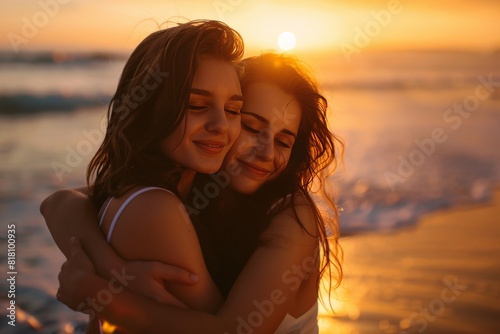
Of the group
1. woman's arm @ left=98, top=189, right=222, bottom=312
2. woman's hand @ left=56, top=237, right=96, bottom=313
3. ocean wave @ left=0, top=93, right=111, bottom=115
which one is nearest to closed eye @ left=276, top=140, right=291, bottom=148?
woman's arm @ left=98, top=189, right=222, bottom=312

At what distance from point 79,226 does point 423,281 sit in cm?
390

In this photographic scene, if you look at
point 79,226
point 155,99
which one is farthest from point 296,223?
point 79,226

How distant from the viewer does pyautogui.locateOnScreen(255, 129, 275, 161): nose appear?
3.61m

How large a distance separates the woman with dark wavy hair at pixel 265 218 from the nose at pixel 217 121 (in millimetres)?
450

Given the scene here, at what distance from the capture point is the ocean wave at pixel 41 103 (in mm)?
15789

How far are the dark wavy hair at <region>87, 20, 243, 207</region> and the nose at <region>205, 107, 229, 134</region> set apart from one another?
0.50ft

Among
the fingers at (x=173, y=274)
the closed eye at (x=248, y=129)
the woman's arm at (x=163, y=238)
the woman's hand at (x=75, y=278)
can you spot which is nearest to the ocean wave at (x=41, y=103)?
the closed eye at (x=248, y=129)

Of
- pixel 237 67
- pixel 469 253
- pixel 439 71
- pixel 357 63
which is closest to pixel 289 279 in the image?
pixel 237 67

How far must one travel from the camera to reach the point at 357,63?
32.0m

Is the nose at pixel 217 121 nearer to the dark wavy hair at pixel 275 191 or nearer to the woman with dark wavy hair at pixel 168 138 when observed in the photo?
the woman with dark wavy hair at pixel 168 138

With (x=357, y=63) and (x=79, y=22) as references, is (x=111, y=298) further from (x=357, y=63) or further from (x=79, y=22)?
(x=357, y=63)

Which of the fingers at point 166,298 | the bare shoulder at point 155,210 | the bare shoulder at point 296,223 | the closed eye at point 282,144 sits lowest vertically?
the fingers at point 166,298

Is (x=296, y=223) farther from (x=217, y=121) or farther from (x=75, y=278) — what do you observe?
(x=75, y=278)

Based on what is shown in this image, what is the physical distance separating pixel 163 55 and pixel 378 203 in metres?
6.36
